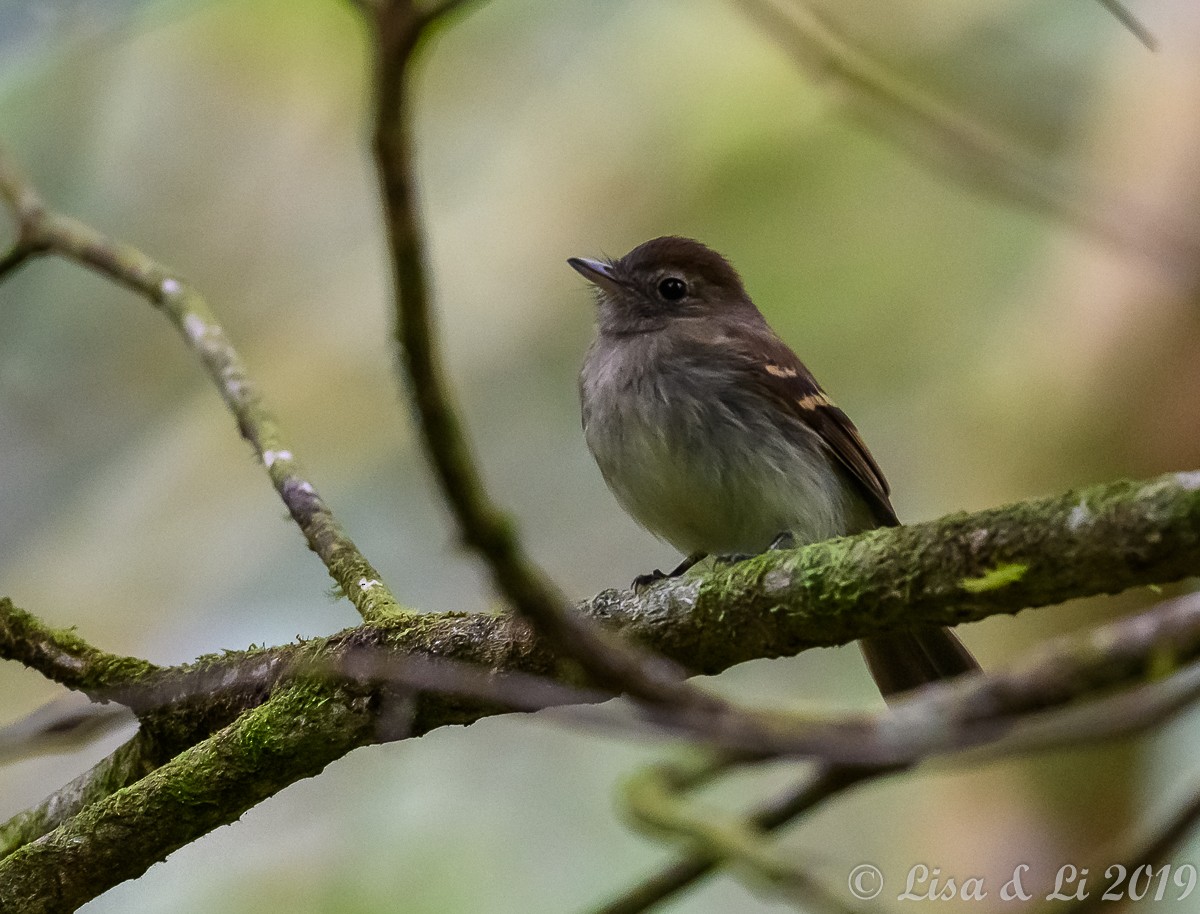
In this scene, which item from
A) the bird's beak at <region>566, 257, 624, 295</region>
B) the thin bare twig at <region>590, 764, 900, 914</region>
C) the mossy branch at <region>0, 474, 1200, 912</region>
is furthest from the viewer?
the bird's beak at <region>566, 257, 624, 295</region>

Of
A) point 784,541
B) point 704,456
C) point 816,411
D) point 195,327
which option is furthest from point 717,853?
point 195,327

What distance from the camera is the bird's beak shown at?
512 cm

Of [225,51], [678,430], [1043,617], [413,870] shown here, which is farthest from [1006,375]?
[225,51]

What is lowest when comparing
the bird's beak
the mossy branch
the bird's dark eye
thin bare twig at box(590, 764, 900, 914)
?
thin bare twig at box(590, 764, 900, 914)

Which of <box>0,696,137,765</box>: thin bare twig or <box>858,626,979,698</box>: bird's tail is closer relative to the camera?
<box>0,696,137,765</box>: thin bare twig

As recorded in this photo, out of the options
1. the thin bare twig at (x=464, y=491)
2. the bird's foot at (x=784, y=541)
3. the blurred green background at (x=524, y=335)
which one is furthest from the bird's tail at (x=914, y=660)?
the thin bare twig at (x=464, y=491)

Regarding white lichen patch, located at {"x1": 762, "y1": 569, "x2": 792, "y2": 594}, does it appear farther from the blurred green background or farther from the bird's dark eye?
the bird's dark eye

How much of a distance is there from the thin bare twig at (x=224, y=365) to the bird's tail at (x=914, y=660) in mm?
1569

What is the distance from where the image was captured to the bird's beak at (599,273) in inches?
201

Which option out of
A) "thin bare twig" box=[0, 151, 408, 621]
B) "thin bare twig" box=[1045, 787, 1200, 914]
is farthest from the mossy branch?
"thin bare twig" box=[0, 151, 408, 621]

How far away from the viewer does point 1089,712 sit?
1963mm

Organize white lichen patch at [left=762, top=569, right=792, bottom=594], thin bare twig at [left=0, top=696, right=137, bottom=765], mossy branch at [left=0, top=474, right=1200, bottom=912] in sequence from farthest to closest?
1. white lichen patch at [left=762, top=569, right=792, bottom=594]
2. thin bare twig at [left=0, top=696, right=137, bottom=765]
3. mossy branch at [left=0, top=474, right=1200, bottom=912]

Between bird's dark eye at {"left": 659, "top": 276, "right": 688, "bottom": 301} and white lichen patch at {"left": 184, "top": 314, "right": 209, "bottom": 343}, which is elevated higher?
white lichen patch at {"left": 184, "top": 314, "right": 209, "bottom": 343}

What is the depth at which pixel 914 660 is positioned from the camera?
417 centimetres
